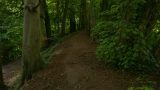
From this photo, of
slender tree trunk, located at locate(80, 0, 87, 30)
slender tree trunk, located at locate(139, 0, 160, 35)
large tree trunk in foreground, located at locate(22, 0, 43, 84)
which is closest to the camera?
slender tree trunk, located at locate(139, 0, 160, 35)

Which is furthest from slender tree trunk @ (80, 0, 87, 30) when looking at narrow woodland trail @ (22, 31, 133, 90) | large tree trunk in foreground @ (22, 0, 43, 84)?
large tree trunk in foreground @ (22, 0, 43, 84)

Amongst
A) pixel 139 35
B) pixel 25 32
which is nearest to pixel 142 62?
pixel 139 35

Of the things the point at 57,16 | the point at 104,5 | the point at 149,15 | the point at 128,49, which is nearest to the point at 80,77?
the point at 128,49

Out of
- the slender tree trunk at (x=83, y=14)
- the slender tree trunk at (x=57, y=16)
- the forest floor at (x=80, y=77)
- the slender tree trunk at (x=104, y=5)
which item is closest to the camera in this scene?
the forest floor at (x=80, y=77)

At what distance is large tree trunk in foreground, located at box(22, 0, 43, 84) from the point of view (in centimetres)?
952

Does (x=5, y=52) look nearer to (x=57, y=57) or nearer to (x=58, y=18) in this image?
(x=58, y=18)

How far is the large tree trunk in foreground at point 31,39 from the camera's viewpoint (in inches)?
375

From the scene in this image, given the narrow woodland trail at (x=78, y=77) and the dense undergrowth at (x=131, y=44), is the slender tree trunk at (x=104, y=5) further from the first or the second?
the dense undergrowth at (x=131, y=44)

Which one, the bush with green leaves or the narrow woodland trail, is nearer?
the narrow woodland trail

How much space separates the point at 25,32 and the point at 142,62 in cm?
412

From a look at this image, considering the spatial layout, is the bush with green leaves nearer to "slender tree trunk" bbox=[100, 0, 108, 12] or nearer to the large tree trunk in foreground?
the large tree trunk in foreground

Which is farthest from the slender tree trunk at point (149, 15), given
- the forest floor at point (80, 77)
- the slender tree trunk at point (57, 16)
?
the slender tree trunk at point (57, 16)

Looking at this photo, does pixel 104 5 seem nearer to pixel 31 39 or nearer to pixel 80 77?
pixel 31 39

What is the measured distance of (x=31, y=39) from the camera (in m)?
9.74
